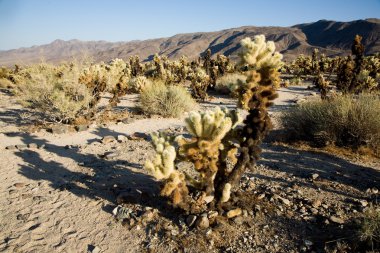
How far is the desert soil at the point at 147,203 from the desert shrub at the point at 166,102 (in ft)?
11.6

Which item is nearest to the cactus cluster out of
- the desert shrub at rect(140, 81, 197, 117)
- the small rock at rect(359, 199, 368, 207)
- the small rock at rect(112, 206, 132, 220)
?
the small rock at rect(112, 206, 132, 220)

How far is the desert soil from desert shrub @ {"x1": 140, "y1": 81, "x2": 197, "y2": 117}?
11.6 feet

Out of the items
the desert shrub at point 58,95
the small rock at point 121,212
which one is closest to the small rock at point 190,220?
the small rock at point 121,212

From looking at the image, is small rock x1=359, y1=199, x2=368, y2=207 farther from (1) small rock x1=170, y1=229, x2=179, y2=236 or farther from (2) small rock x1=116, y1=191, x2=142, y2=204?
(2) small rock x1=116, y1=191, x2=142, y2=204

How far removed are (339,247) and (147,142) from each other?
204 inches

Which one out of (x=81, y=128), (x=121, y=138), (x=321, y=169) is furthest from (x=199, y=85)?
(x=321, y=169)

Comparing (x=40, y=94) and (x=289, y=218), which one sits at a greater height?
(x=40, y=94)

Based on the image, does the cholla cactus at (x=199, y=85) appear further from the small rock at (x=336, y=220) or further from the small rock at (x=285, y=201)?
the small rock at (x=336, y=220)

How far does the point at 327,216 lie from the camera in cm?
390

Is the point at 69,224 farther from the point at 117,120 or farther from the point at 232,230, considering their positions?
the point at 117,120

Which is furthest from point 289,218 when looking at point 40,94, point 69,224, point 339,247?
point 40,94

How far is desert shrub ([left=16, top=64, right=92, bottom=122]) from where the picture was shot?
919cm

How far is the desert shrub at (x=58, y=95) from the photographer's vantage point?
9.19 metres

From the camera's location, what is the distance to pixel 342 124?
6.89 m
